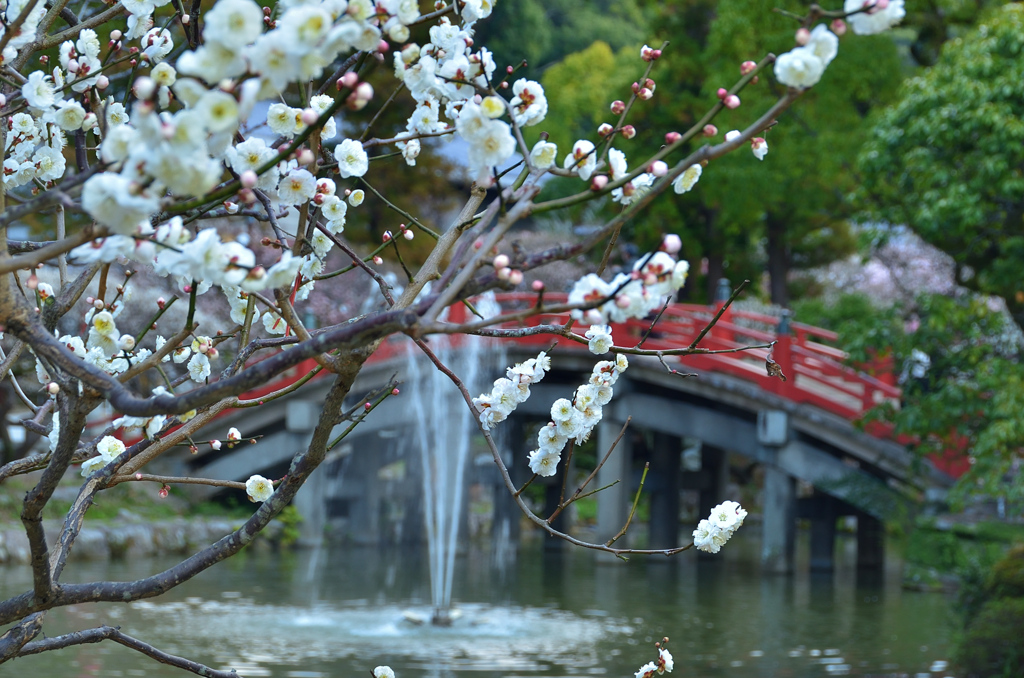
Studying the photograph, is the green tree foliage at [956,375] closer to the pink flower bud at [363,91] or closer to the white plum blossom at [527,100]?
the white plum blossom at [527,100]

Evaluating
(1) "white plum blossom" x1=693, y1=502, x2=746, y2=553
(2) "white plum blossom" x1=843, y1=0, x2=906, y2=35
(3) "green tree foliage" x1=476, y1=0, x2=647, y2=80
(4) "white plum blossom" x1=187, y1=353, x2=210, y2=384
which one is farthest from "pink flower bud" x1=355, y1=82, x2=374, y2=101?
(3) "green tree foliage" x1=476, y1=0, x2=647, y2=80

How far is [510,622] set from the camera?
392 inches

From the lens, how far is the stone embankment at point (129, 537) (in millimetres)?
11812

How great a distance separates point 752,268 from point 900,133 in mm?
12090

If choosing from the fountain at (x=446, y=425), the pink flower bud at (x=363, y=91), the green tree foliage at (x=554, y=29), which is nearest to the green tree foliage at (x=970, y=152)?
the fountain at (x=446, y=425)

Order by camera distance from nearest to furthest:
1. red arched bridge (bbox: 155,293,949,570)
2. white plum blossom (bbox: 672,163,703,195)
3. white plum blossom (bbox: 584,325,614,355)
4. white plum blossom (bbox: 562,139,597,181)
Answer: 1. white plum blossom (bbox: 562,139,597,181)
2. white plum blossom (bbox: 672,163,703,195)
3. white plum blossom (bbox: 584,325,614,355)
4. red arched bridge (bbox: 155,293,949,570)

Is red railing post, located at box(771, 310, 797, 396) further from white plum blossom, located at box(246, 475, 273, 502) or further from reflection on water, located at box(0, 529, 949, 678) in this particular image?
white plum blossom, located at box(246, 475, 273, 502)

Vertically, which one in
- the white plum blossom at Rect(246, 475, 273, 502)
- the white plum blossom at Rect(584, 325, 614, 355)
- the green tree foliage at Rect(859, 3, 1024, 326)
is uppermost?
the green tree foliage at Rect(859, 3, 1024, 326)

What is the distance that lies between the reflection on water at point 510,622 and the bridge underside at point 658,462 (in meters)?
0.92

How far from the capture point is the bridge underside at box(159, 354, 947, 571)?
12859 millimetres

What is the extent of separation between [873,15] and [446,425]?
530 inches

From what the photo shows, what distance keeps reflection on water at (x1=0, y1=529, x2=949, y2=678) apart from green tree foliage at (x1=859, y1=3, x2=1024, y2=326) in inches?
140

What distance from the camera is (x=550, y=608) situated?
10.8 metres

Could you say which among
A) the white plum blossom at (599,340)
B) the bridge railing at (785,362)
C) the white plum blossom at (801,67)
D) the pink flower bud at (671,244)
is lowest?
the white plum blossom at (599,340)
